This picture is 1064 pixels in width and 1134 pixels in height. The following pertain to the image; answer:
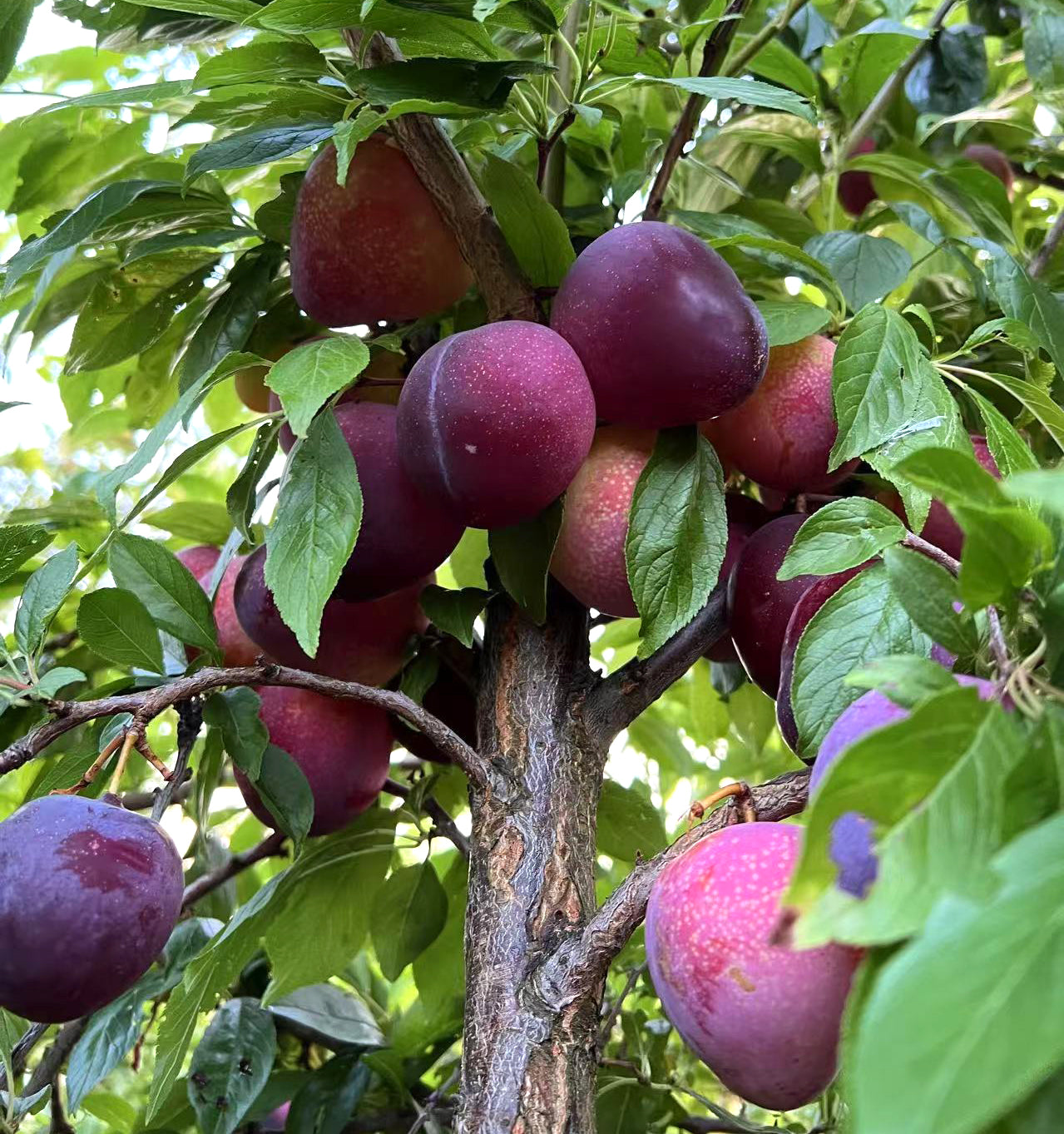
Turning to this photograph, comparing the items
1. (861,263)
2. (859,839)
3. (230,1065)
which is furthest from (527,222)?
(230,1065)

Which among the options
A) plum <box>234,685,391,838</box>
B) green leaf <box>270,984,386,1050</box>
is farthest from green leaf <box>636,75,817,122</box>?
green leaf <box>270,984,386,1050</box>

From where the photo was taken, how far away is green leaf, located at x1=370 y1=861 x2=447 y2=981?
87 centimetres

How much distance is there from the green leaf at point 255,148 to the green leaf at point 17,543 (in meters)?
0.21

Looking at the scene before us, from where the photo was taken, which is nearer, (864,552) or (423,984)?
(864,552)

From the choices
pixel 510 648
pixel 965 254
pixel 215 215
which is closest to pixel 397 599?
pixel 510 648

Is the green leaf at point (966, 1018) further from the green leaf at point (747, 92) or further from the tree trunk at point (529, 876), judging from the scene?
the green leaf at point (747, 92)

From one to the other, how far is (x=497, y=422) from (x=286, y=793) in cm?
26

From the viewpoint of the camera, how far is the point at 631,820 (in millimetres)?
867

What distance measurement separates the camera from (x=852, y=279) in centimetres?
79

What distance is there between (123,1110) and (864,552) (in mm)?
842

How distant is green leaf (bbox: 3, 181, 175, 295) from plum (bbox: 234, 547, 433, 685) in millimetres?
215

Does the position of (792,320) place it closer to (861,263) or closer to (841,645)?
(861,263)

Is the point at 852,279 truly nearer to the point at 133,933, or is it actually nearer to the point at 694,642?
the point at 694,642

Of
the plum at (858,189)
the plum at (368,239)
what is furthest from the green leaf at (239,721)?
the plum at (858,189)
